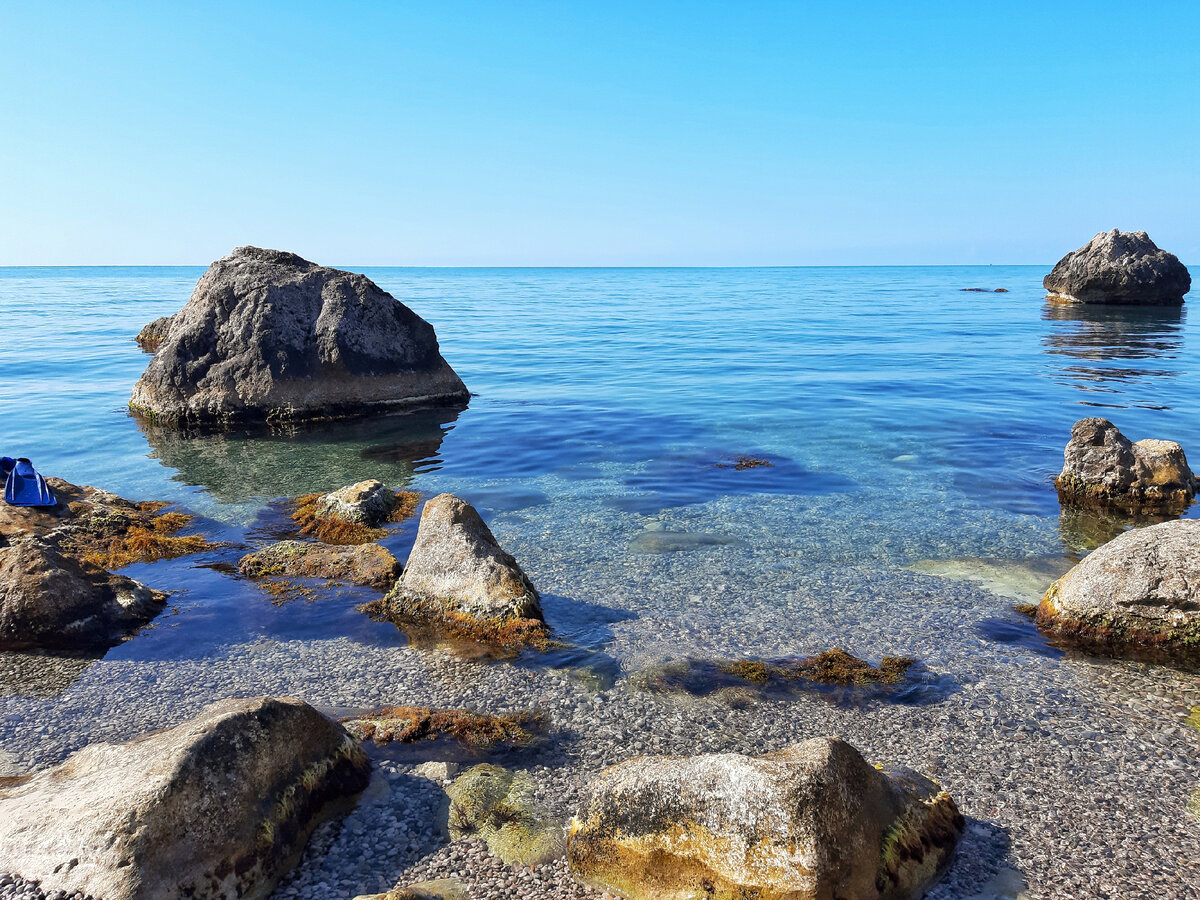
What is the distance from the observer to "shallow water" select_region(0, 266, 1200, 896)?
309 inches

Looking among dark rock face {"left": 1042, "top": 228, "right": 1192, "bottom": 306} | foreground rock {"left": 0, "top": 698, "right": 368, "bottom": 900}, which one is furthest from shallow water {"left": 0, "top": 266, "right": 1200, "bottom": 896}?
dark rock face {"left": 1042, "top": 228, "right": 1192, "bottom": 306}

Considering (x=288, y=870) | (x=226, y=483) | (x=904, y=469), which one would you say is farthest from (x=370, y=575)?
(x=904, y=469)

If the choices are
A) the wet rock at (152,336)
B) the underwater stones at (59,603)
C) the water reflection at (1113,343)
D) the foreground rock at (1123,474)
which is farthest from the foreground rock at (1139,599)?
the wet rock at (152,336)

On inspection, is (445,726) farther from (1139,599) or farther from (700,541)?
(1139,599)

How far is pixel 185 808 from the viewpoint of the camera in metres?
5.38

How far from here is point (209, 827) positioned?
5398 mm

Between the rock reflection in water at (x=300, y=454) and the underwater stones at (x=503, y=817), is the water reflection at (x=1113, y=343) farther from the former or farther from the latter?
the underwater stones at (x=503, y=817)

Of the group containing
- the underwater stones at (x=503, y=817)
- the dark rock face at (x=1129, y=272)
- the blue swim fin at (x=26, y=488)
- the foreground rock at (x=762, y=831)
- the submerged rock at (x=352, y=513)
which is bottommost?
the underwater stones at (x=503, y=817)

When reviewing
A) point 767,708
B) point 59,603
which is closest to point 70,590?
point 59,603

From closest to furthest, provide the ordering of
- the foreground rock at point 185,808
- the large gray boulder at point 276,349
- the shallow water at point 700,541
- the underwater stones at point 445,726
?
the foreground rock at point 185,808 < the underwater stones at point 445,726 < the shallow water at point 700,541 < the large gray boulder at point 276,349

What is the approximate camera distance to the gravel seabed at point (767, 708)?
588cm

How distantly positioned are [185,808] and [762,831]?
392cm

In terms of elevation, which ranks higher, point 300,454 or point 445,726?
point 300,454

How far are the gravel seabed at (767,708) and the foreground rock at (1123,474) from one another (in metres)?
3.42
